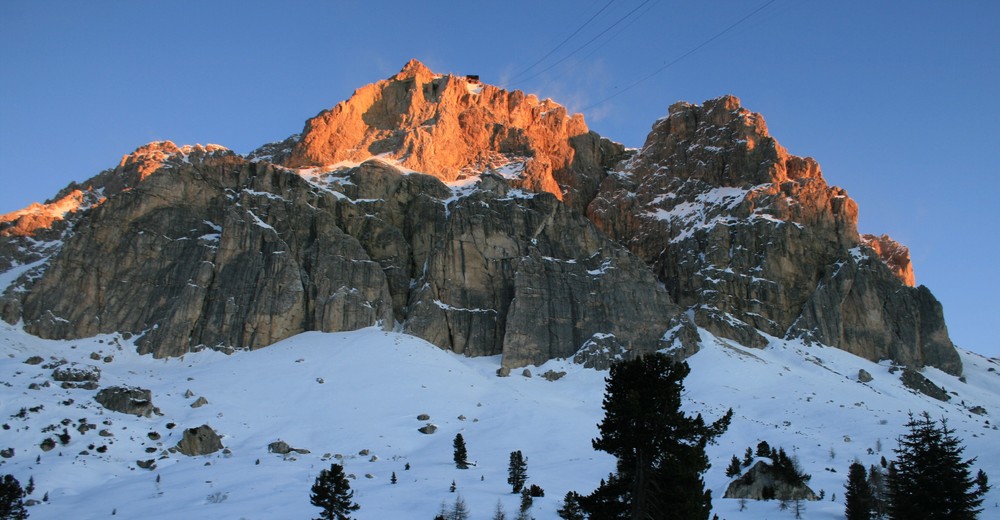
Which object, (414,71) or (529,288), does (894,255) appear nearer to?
(529,288)

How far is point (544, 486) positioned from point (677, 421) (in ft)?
67.5

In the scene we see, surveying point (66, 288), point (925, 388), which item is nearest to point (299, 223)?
point (66, 288)

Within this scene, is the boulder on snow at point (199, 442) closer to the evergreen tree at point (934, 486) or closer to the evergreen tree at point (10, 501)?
the evergreen tree at point (10, 501)

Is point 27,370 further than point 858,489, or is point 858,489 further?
point 27,370

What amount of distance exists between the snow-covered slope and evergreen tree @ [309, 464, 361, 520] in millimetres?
1801

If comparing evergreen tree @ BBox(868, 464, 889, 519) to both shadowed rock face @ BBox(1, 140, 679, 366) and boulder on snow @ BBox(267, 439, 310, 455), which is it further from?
shadowed rock face @ BBox(1, 140, 679, 366)

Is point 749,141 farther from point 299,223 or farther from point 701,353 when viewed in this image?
point 299,223

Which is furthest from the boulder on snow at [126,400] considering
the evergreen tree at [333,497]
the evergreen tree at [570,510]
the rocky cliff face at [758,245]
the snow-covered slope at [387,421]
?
the rocky cliff face at [758,245]

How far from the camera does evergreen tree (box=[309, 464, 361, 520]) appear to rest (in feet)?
94.9

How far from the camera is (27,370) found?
6631 centimetres

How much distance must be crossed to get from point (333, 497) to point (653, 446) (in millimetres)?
14695

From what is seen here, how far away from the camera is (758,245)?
4449 inches

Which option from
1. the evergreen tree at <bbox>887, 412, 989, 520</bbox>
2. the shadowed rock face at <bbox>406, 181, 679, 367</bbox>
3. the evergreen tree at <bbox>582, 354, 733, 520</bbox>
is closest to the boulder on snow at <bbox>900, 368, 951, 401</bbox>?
the shadowed rock face at <bbox>406, 181, 679, 367</bbox>

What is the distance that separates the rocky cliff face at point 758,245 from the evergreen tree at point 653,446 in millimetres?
82865
